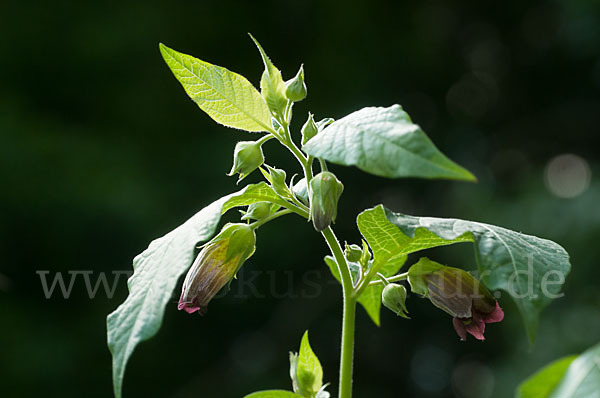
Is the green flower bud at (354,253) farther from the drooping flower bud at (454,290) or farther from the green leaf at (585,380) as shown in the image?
the green leaf at (585,380)

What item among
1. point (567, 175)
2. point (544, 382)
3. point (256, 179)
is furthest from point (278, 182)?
point (567, 175)

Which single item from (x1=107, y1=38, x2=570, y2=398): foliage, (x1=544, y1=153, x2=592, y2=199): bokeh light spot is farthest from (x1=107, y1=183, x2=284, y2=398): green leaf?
(x1=544, y1=153, x2=592, y2=199): bokeh light spot

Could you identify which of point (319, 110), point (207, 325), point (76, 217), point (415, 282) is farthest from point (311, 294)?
point (415, 282)

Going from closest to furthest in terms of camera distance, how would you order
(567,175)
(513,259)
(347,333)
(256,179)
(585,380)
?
(585,380), (513,259), (347,333), (256,179), (567,175)

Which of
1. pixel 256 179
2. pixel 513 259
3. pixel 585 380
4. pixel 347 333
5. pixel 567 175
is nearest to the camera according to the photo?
pixel 585 380

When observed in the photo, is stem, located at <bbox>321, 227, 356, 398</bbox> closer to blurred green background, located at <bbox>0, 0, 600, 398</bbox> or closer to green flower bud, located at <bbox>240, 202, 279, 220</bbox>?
green flower bud, located at <bbox>240, 202, 279, 220</bbox>

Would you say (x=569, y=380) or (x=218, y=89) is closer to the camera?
(x=569, y=380)

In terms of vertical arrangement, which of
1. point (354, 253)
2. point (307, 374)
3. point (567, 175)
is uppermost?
point (354, 253)

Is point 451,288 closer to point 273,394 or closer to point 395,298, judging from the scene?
point 395,298
